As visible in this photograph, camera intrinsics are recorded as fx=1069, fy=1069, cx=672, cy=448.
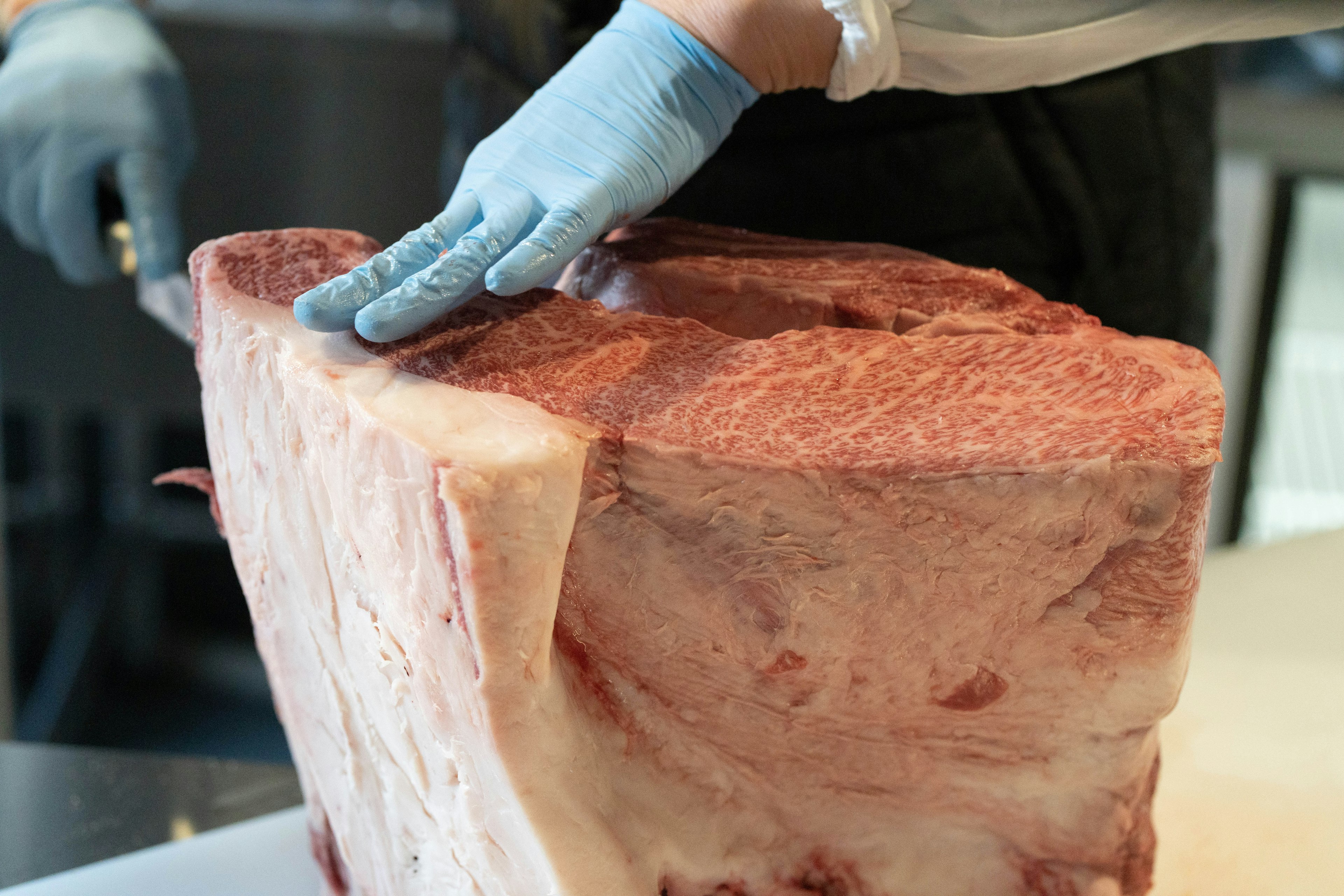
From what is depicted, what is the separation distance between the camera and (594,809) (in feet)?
3.45

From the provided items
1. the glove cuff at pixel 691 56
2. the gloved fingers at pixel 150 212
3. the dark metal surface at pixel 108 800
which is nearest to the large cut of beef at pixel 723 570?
the glove cuff at pixel 691 56

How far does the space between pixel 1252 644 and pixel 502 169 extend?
5.51 feet

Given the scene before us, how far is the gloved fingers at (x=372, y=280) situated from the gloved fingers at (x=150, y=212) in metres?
1.07

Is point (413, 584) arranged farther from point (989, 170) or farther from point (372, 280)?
point (989, 170)

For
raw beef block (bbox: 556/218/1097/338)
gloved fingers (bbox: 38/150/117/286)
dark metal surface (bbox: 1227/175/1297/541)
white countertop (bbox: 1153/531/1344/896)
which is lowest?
dark metal surface (bbox: 1227/175/1297/541)

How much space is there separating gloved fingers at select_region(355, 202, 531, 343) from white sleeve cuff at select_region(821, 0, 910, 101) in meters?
0.46

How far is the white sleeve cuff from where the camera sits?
1236mm

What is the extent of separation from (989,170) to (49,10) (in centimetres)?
192

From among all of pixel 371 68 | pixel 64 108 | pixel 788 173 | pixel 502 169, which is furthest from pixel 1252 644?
pixel 371 68

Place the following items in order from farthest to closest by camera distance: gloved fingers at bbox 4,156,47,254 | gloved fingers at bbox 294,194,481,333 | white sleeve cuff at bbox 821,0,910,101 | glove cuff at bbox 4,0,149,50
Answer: glove cuff at bbox 4,0,149,50, gloved fingers at bbox 4,156,47,254, white sleeve cuff at bbox 821,0,910,101, gloved fingers at bbox 294,194,481,333

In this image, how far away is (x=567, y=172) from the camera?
1236 millimetres

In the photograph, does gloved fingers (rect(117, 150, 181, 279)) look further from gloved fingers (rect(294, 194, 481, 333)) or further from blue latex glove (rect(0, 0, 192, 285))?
gloved fingers (rect(294, 194, 481, 333))

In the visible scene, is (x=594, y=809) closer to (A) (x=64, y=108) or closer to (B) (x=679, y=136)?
(B) (x=679, y=136)

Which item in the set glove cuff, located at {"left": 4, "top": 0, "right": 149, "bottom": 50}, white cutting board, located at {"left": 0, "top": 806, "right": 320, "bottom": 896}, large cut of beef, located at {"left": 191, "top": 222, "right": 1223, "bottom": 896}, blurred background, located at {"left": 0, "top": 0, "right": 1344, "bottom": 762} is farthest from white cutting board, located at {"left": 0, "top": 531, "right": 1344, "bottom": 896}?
glove cuff, located at {"left": 4, "top": 0, "right": 149, "bottom": 50}
